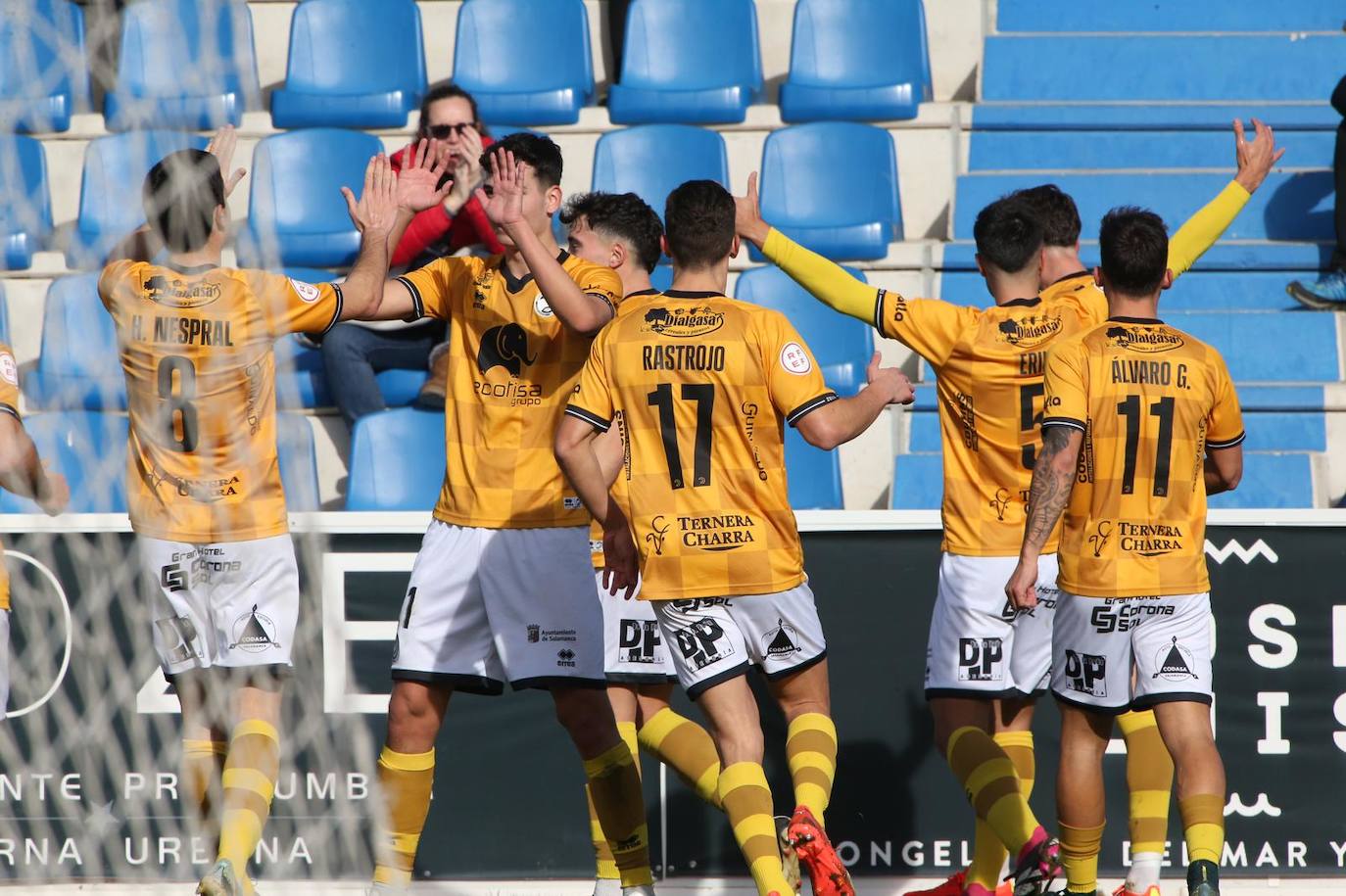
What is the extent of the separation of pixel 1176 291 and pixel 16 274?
19.9 ft

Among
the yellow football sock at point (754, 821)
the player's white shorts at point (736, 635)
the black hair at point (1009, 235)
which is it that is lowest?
the yellow football sock at point (754, 821)

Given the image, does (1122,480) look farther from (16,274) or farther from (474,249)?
(16,274)

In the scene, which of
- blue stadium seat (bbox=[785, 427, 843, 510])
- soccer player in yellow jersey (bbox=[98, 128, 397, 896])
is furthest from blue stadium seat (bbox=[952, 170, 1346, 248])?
soccer player in yellow jersey (bbox=[98, 128, 397, 896])

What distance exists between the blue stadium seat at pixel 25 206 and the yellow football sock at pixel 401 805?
15.4ft

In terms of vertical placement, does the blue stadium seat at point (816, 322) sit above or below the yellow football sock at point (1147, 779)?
above

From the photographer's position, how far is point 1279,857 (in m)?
6.03

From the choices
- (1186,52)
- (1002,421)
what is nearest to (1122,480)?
(1002,421)

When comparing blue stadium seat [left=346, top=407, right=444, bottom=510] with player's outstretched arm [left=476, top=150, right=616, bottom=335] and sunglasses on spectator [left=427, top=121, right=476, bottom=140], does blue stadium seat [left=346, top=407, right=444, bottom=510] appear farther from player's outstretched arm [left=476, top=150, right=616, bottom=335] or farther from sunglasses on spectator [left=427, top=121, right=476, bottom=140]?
player's outstretched arm [left=476, top=150, right=616, bottom=335]

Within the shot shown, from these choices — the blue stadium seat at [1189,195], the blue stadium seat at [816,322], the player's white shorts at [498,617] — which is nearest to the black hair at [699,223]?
the player's white shorts at [498,617]

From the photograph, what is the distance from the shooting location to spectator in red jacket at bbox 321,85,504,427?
7605mm

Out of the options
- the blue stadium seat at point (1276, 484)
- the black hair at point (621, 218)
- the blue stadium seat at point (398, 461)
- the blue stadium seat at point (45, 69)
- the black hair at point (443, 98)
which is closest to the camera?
the black hair at point (621, 218)

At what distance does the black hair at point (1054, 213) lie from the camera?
5691mm

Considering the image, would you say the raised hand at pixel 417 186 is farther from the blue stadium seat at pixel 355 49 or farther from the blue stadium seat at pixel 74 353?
the blue stadium seat at pixel 355 49

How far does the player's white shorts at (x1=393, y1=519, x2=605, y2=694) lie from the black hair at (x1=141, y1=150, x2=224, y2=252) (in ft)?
4.16
